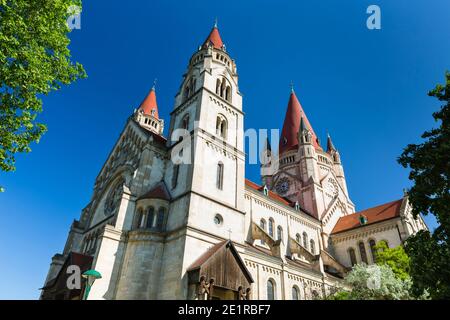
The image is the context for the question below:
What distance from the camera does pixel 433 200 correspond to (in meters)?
10.8

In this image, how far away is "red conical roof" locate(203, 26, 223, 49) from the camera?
29.7m

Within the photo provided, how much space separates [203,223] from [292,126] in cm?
3384

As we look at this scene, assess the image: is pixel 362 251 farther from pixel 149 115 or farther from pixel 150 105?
pixel 150 105

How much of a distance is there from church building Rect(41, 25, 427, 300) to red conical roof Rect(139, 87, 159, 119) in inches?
703

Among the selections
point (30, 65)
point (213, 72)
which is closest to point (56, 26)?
point (30, 65)

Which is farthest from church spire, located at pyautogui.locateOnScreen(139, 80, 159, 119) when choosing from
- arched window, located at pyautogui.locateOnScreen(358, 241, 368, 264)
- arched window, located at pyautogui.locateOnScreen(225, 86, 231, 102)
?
arched window, located at pyautogui.locateOnScreen(358, 241, 368, 264)

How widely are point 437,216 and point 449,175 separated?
1.64 meters

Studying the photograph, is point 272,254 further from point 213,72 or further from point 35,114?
point 35,114

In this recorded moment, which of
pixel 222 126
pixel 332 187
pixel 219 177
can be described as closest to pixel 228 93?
pixel 222 126

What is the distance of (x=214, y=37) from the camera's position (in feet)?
102

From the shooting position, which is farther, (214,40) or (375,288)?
(214,40)

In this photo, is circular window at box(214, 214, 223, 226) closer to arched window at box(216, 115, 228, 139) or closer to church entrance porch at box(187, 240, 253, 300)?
church entrance porch at box(187, 240, 253, 300)

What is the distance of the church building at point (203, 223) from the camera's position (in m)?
16.5

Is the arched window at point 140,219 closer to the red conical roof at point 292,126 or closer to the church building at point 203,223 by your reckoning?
the church building at point 203,223
